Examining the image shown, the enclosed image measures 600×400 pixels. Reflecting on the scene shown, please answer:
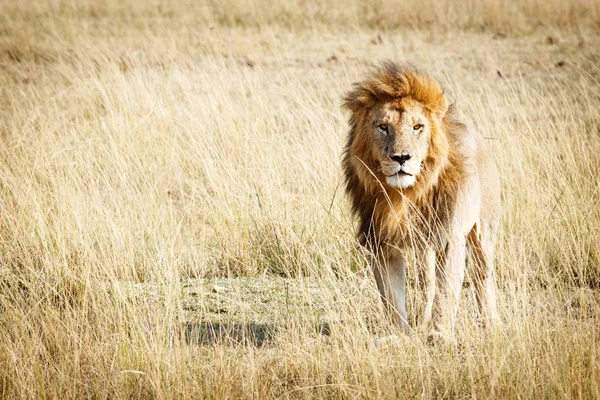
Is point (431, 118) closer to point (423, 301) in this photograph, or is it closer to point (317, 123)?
point (423, 301)

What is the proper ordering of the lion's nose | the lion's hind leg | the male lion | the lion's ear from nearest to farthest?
the lion's nose < the male lion < the lion's ear < the lion's hind leg

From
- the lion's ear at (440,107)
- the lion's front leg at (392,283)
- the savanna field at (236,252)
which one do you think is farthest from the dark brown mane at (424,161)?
the savanna field at (236,252)

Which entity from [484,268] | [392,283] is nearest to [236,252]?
[392,283]

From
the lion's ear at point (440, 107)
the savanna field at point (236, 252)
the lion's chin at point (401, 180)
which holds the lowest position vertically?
the savanna field at point (236, 252)

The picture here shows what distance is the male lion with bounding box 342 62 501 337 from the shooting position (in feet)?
11.7

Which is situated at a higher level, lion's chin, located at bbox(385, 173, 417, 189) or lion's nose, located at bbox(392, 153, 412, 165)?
lion's nose, located at bbox(392, 153, 412, 165)

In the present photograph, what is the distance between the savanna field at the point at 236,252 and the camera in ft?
10.8

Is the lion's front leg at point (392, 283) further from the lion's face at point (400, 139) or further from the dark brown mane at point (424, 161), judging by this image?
the lion's face at point (400, 139)

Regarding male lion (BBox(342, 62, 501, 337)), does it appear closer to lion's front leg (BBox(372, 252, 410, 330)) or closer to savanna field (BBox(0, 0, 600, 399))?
lion's front leg (BBox(372, 252, 410, 330))

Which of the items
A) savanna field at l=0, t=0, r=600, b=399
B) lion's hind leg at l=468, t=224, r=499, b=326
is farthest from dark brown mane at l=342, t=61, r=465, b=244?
lion's hind leg at l=468, t=224, r=499, b=326

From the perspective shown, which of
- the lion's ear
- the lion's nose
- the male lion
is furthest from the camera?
the lion's ear

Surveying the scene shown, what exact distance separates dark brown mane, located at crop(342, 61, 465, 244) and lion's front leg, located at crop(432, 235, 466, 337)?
0.65ft

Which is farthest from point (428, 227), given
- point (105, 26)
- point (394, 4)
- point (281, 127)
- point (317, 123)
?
point (394, 4)

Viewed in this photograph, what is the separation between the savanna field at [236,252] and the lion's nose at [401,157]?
2.11 feet
